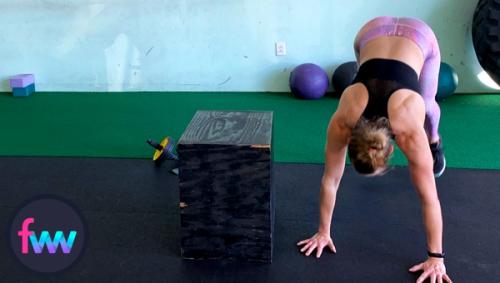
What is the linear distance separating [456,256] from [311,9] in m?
2.65

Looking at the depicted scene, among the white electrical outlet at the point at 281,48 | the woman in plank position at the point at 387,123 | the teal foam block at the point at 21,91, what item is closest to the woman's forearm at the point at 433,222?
the woman in plank position at the point at 387,123

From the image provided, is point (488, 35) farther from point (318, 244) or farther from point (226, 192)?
point (226, 192)

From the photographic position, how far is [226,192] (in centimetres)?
172

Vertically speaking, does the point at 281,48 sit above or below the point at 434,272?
above

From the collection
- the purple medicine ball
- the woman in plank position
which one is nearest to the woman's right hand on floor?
the woman in plank position

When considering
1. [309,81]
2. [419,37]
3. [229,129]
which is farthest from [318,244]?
[309,81]

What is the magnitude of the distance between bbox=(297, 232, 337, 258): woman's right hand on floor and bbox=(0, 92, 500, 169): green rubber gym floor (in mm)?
877

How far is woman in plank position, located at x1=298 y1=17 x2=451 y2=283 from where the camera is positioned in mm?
1528

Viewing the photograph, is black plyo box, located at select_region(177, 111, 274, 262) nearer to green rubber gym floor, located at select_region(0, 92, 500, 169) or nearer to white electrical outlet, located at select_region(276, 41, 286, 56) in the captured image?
green rubber gym floor, located at select_region(0, 92, 500, 169)

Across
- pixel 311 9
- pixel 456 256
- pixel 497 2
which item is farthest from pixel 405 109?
pixel 311 9

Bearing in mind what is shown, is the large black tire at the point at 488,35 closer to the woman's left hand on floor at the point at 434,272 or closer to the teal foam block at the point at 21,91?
the woman's left hand on floor at the point at 434,272

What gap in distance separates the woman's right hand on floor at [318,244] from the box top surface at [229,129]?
1.52ft

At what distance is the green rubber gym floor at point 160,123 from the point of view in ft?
9.37

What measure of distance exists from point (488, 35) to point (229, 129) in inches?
95.8
